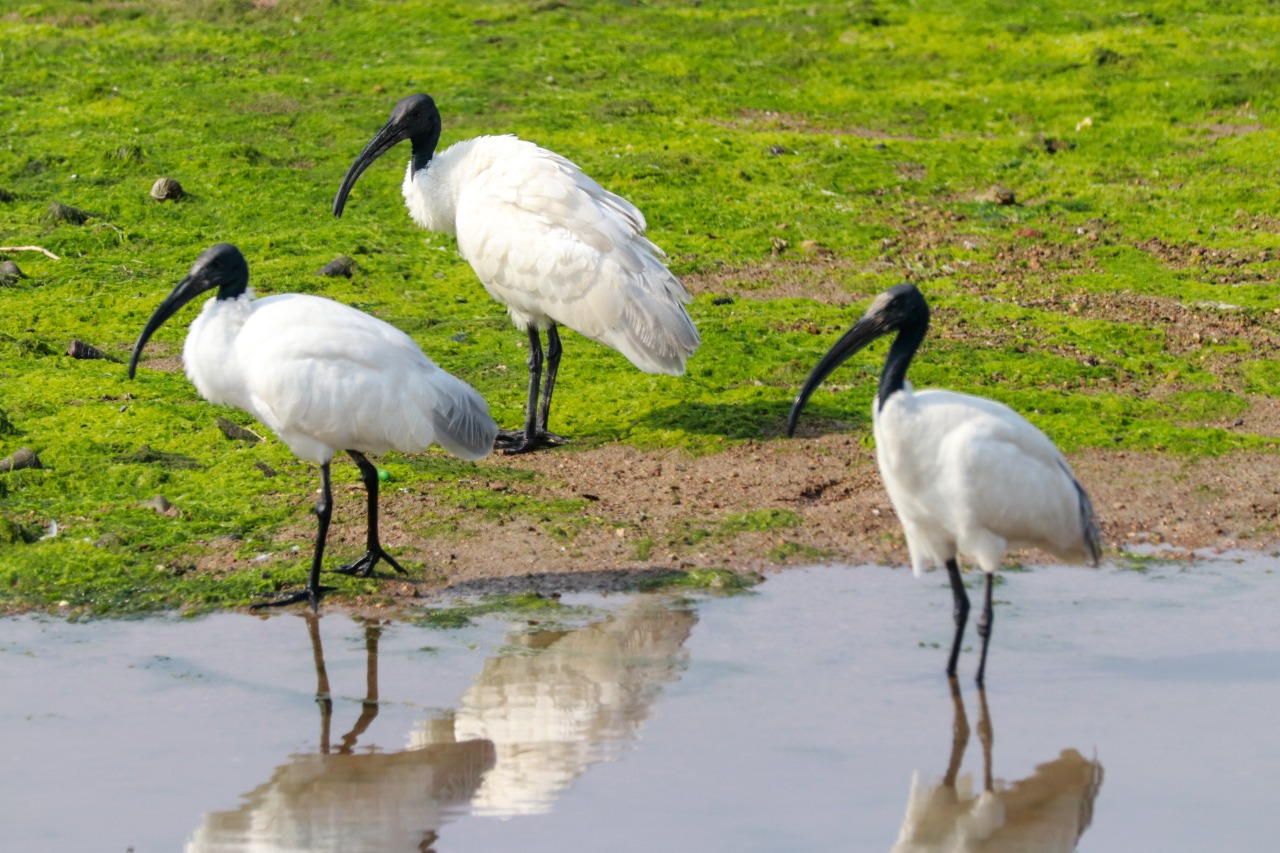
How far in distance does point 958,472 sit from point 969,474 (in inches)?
1.8

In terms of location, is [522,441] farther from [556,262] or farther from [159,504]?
[159,504]

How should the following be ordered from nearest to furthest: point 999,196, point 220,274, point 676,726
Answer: point 676,726, point 220,274, point 999,196

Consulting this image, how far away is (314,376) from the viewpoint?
7348 mm

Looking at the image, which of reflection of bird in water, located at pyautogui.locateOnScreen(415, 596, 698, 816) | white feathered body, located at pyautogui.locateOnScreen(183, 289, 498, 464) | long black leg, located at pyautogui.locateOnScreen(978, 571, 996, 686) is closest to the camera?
reflection of bird in water, located at pyautogui.locateOnScreen(415, 596, 698, 816)

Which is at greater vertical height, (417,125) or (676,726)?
(417,125)

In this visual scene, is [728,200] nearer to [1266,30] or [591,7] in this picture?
[591,7]

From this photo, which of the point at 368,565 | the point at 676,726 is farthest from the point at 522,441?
the point at 676,726

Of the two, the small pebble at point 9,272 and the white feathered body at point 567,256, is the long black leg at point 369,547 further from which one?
the small pebble at point 9,272

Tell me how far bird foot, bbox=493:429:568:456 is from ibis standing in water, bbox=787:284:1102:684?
3129 mm

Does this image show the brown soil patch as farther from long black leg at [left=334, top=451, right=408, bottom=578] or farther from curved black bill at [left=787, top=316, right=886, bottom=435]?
curved black bill at [left=787, top=316, right=886, bottom=435]

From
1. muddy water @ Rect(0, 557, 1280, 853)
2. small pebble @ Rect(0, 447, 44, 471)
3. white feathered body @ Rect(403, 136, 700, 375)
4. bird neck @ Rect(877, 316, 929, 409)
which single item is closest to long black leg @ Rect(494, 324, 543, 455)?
white feathered body @ Rect(403, 136, 700, 375)

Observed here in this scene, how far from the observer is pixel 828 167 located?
1511 cm

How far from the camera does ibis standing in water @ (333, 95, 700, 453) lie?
32.0 ft

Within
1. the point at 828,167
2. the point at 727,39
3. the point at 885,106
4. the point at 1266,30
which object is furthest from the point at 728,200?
the point at 1266,30
